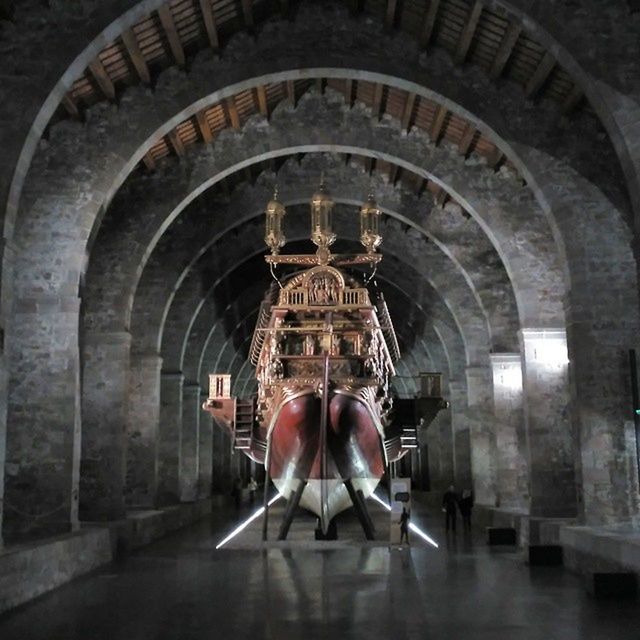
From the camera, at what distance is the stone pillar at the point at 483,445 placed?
21438 mm

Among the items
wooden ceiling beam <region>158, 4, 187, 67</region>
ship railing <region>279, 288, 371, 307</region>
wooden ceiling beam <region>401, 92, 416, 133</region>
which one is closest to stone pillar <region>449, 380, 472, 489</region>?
ship railing <region>279, 288, 371, 307</region>

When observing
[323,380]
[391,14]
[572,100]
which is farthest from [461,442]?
[391,14]

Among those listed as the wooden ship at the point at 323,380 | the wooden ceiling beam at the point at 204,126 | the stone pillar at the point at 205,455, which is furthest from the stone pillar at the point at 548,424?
the stone pillar at the point at 205,455

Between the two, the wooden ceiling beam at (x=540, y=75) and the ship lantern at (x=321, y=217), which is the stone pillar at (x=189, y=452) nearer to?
the ship lantern at (x=321, y=217)

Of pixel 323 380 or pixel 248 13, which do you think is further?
pixel 323 380

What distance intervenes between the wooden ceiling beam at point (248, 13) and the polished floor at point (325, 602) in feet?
28.4

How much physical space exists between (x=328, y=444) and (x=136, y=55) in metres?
8.16

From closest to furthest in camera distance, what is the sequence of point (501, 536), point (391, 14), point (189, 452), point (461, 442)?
point (391, 14)
point (501, 536)
point (189, 452)
point (461, 442)

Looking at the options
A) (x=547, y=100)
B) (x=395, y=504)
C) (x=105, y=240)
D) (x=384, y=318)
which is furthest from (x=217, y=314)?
(x=547, y=100)

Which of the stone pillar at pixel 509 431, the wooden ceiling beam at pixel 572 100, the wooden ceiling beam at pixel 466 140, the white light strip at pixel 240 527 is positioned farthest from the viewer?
the stone pillar at pixel 509 431

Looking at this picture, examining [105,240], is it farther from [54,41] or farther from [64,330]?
[54,41]

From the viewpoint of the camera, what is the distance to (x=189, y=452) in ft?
76.6

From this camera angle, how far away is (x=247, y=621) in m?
7.70

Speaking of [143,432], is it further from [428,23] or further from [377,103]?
[428,23]
